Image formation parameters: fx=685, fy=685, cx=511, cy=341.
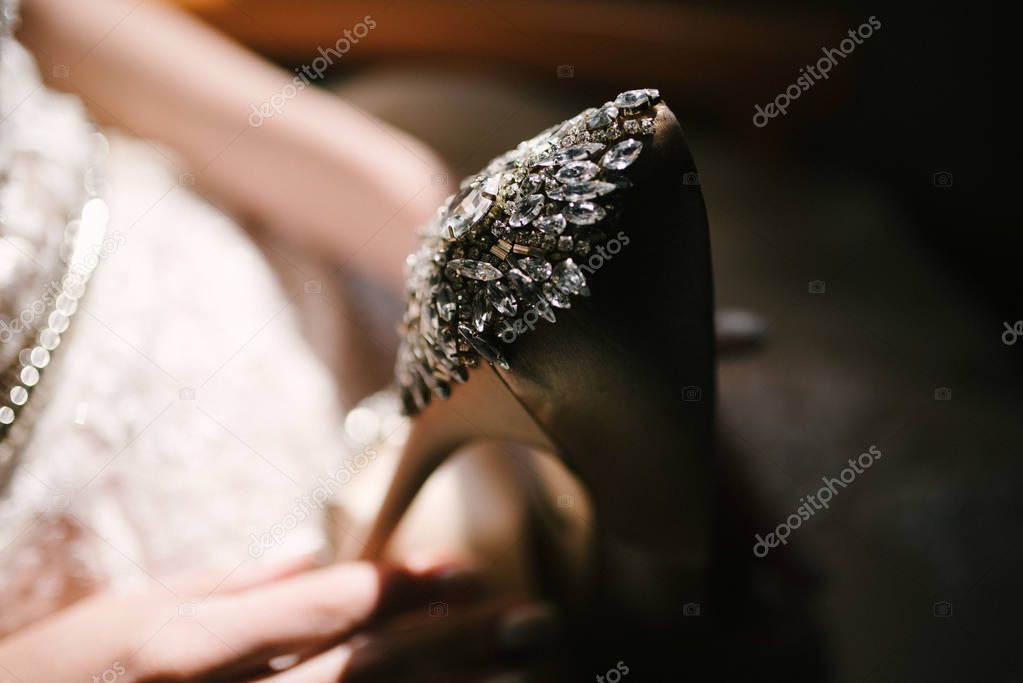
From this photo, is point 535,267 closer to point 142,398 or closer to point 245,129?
point 142,398

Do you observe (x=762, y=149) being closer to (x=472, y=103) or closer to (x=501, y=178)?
(x=472, y=103)

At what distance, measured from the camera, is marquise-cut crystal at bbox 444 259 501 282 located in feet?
1.02

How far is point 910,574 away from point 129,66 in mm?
820

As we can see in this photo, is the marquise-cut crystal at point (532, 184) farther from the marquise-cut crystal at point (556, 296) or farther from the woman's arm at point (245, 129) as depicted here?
the woman's arm at point (245, 129)

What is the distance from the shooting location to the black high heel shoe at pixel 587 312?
0.94 feet

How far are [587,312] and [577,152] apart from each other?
0.23 ft

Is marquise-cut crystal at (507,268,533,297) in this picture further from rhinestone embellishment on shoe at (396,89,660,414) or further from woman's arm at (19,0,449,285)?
woman's arm at (19,0,449,285)

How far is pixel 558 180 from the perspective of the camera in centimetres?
30

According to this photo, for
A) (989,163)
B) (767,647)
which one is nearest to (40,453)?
(767,647)

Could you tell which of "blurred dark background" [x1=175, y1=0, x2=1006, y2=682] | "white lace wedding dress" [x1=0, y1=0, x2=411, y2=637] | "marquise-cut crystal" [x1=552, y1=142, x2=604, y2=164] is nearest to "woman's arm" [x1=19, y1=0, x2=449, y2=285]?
"white lace wedding dress" [x1=0, y1=0, x2=411, y2=637]

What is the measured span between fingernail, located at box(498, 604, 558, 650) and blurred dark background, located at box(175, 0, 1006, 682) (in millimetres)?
97

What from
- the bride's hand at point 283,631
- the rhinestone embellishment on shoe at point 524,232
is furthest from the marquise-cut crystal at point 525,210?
the bride's hand at point 283,631

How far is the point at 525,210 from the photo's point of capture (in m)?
0.30

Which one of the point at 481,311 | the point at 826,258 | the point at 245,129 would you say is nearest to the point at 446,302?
the point at 481,311
